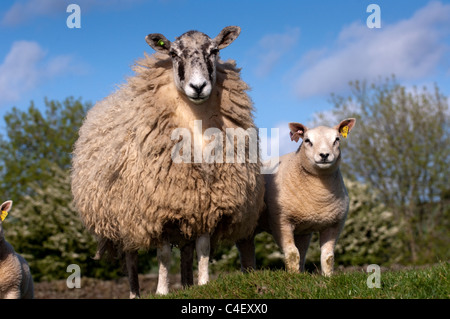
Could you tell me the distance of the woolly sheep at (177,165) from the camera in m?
5.62

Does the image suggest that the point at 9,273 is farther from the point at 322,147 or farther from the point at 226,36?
the point at 322,147

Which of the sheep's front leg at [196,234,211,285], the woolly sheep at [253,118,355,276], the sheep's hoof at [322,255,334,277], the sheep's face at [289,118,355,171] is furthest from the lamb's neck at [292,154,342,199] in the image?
the sheep's front leg at [196,234,211,285]

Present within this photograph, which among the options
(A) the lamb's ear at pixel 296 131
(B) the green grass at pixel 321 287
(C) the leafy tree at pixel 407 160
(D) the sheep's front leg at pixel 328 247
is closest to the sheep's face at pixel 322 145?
(A) the lamb's ear at pixel 296 131

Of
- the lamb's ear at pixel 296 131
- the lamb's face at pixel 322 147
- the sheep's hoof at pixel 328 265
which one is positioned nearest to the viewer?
the lamb's face at pixel 322 147

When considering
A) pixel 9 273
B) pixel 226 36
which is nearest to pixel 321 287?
pixel 226 36

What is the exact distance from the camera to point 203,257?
5.81 m

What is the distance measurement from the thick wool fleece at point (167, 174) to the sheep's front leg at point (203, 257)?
0.10 m

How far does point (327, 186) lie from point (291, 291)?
186 cm

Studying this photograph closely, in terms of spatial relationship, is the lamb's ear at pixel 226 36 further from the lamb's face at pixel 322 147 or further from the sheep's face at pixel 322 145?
the lamb's face at pixel 322 147

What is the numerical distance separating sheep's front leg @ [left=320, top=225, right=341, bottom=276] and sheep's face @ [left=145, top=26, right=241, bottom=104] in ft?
7.58

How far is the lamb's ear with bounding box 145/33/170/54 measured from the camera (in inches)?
230

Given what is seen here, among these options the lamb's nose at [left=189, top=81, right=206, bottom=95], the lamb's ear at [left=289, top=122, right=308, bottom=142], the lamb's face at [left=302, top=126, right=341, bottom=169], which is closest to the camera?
the lamb's nose at [left=189, top=81, right=206, bottom=95]

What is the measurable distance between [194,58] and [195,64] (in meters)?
0.09

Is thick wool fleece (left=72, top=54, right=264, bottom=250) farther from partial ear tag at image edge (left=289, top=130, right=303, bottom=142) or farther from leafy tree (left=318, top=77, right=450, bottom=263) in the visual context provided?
leafy tree (left=318, top=77, right=450, bottom=263)
